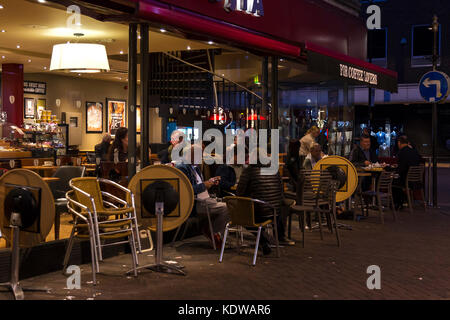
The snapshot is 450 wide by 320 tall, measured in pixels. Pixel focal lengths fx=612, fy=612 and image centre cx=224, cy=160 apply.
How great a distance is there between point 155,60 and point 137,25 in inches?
233

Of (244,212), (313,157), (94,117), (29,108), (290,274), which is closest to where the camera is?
(290,274)

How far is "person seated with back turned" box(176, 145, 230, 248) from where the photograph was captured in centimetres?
827

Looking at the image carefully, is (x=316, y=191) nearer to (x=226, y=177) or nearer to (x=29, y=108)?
(x=226, y=177)

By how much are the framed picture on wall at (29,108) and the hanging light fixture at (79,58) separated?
827 cm

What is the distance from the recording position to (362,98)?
3369 cm

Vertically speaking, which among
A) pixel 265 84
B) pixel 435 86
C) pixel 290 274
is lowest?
pixel 290 274

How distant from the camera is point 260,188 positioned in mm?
7891

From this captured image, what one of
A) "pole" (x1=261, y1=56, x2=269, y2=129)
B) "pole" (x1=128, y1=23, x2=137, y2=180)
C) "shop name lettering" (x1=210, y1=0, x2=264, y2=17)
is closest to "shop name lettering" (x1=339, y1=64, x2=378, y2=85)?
"pole" (x1=261, y1=56, x2=269, y2=129)

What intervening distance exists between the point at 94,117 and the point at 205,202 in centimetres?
1249

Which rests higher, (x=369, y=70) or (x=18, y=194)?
(x=369, y=70)

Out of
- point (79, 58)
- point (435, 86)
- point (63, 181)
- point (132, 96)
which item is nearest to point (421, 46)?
point (435, 86)

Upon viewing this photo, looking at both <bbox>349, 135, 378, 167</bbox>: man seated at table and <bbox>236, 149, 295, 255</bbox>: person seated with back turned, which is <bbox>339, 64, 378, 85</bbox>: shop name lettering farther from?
<bbox>236, 149, 295, 255</bbox>: person seated with back turned
